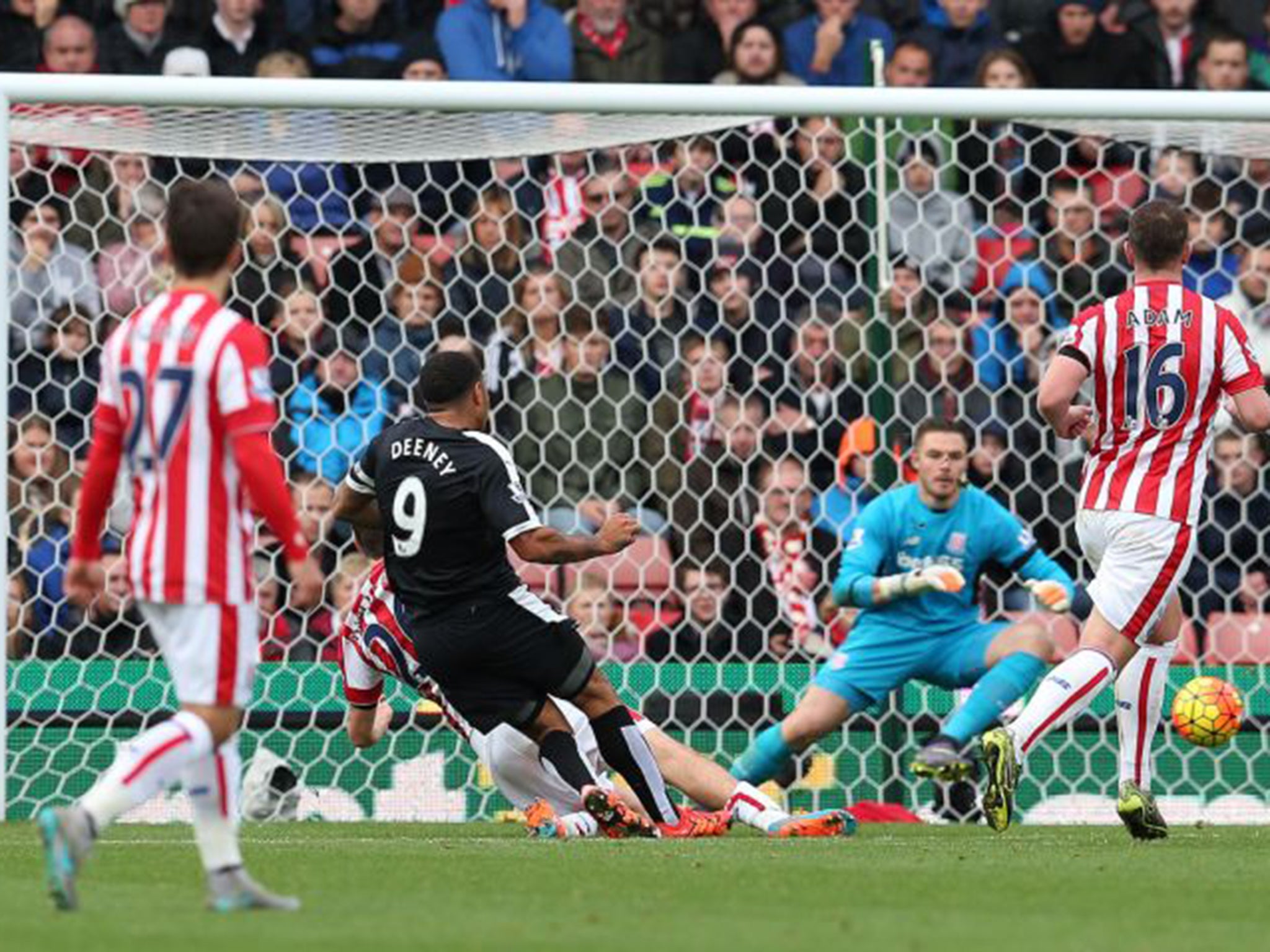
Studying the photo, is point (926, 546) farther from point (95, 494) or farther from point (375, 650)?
point (95, 494)

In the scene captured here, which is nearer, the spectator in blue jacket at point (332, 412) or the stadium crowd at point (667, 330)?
the stadium crowd at point (667, 330)

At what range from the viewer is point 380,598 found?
9547 mm

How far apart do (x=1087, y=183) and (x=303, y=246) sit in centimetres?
379

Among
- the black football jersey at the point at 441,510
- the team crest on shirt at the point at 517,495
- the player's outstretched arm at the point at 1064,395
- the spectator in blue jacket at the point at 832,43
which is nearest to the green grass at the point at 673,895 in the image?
the black football jersey at the point at 441,510

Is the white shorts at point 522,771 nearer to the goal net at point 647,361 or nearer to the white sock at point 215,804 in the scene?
the goal net at point 647,361

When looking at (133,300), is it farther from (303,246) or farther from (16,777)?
(16,777)

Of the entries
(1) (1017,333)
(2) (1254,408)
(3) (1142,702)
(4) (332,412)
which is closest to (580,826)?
(3) (1142,702)

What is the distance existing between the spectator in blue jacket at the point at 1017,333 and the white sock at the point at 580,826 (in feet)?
12.0

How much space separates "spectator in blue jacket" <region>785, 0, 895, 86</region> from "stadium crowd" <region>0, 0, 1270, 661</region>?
284 cm

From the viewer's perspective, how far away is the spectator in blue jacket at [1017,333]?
11.9 metres

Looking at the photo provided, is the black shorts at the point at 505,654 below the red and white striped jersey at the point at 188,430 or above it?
below

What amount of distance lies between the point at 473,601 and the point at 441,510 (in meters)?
0.36

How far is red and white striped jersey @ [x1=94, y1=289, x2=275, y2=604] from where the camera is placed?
19.7 feet

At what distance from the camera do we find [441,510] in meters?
8.89
